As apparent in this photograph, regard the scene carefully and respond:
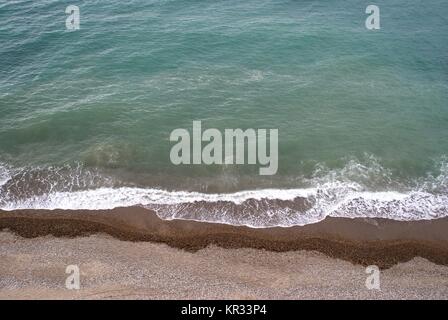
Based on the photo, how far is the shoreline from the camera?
86.0 ft

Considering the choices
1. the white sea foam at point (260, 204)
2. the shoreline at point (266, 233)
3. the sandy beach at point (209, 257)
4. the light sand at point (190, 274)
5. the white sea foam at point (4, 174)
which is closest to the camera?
the light sand at point (190, 274)

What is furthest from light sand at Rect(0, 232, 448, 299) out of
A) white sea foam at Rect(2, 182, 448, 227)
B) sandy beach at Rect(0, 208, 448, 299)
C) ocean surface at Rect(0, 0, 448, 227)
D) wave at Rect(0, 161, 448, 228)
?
ocean surface at Rect(0, 0, 448, 227)

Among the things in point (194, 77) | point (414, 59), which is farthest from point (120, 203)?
point (414, 59)

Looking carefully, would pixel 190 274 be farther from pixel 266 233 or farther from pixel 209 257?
pixel 266 233

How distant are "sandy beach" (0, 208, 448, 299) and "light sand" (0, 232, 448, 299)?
0.20 feet

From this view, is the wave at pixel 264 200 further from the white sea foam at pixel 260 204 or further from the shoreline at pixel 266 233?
the shoreline at pixel 266 233

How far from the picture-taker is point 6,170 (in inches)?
1297

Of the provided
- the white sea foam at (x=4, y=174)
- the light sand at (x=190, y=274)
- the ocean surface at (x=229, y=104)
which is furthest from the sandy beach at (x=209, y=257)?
the white sea foam at (x=4, y=174)

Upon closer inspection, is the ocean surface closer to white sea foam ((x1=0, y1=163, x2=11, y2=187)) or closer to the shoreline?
white sea foam ((x1=0, y1=163, x2=11, y2=187))

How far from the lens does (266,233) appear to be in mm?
27578

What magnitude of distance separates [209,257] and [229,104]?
702 inches

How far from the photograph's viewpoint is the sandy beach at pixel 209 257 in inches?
937

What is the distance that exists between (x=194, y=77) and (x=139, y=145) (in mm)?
11490

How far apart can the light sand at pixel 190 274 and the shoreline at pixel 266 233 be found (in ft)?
2.02
